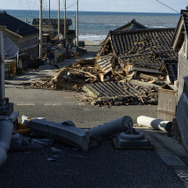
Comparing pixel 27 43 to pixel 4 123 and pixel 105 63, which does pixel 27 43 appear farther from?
pixel 4 123

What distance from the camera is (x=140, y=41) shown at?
31.5 m

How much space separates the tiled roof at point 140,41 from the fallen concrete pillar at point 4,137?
791 inches

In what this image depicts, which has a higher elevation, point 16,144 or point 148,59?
point 148,59

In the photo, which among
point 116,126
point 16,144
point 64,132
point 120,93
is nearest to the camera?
point 16,144

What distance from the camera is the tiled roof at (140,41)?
3044 cm

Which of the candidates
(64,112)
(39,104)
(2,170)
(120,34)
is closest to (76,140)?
(2,170)

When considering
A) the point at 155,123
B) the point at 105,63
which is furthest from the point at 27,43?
the point at 155,123

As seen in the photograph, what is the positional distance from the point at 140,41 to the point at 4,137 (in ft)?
76.2

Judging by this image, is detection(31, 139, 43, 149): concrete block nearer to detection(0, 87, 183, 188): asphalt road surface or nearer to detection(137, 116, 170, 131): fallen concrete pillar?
detection(0, 87, 183, 188): asphalt road surface

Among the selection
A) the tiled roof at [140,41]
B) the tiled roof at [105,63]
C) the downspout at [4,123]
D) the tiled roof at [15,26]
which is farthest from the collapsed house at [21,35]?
the downspout at [4,123]

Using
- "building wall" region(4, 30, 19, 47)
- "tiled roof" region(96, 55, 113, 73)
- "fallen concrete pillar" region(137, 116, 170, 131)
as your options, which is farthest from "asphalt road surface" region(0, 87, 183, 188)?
"building wall" region(4, 30, 19, 47)

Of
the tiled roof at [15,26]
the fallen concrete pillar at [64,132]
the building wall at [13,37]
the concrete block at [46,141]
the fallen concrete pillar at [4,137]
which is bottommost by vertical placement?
the concrete block at [46,141]

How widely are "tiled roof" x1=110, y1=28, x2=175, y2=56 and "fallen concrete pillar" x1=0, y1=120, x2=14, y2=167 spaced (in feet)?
65.9

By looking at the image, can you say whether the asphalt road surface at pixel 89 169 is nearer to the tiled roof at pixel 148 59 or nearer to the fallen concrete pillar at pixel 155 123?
the fallen concrete pillar at pixel 155 123
